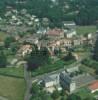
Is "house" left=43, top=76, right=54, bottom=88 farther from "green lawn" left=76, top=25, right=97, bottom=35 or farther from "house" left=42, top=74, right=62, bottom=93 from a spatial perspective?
"green lawn" left=76, top=25, right=97, bottom=35

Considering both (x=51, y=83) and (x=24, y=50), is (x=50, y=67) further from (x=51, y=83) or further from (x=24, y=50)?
(x=24, y=50)

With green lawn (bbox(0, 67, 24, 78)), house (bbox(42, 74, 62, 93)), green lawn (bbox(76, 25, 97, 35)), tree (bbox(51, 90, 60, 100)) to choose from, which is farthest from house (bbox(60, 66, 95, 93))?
green lawn (bbox(76, 25, 97, 35))

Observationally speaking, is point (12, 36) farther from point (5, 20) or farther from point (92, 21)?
point (92, 21)

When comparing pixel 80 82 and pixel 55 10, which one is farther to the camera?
pixel 55 10

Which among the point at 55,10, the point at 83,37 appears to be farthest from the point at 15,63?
the point at 55,10

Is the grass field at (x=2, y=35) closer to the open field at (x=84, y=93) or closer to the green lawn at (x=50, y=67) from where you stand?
the green lawn at (x=50, y=67)
